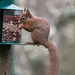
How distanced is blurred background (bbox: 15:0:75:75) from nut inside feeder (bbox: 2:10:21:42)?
5.76m

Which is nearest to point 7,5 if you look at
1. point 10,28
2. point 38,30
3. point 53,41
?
point 10,28

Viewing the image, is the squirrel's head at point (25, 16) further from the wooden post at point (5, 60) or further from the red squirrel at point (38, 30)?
the wooden post at point (5, 60)

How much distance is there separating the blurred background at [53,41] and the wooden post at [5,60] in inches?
229

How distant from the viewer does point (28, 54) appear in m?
12.4

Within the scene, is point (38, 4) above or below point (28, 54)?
above

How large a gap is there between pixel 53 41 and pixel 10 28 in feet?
24.2

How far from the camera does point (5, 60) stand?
199 inches

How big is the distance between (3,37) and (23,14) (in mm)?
426

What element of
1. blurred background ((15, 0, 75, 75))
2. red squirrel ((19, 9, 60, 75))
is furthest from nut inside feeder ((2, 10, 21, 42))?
blurred background ((15, 0, 75, 75))

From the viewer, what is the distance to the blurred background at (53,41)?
12.2 m

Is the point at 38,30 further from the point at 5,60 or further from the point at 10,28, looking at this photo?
the point at 5,60

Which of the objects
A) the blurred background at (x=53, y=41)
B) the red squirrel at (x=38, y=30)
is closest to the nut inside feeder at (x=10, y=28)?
the red squirrel at (x=38, y=30)

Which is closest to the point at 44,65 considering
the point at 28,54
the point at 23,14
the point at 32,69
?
the point at 32,69

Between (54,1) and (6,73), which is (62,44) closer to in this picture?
(54,1)
